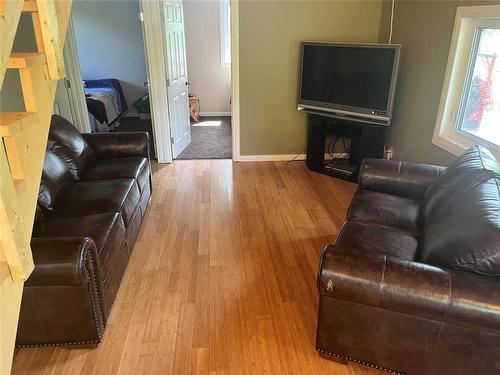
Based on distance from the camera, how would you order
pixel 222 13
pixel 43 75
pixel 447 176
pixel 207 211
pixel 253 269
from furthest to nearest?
pixel 222 13, pixel 207 211, pixel 253 269, pixel 447 176, pixel 43 75

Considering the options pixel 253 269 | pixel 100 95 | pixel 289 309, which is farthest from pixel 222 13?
pixel 289 309

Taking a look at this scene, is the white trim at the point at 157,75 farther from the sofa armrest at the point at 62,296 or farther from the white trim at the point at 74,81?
the sofa armrest at the point at 62,296

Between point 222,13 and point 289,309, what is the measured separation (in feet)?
17.8

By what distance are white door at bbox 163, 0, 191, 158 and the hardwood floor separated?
1.02 meters

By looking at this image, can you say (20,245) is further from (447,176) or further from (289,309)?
(447,176)

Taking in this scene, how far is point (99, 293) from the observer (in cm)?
191

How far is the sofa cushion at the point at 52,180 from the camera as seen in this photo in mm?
2387

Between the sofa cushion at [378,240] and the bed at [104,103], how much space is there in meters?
4.34

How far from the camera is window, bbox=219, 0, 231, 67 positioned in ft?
20.3

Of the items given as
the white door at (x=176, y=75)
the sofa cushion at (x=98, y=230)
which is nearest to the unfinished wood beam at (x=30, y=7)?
the sofa cushion at (x=98, y=230)

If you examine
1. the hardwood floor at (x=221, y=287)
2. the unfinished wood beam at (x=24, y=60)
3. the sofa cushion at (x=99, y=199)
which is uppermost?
the unfinished wood beam at (x=24, y=60)

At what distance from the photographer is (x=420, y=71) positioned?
135 inches

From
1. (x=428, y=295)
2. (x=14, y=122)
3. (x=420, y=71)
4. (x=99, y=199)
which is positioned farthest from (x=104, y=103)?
(x=428, y=295)

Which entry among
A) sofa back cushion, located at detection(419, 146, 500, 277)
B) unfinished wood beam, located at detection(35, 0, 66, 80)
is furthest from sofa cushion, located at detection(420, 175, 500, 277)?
unfinished wood beam, located at detection(35, 0, 66, 80)
